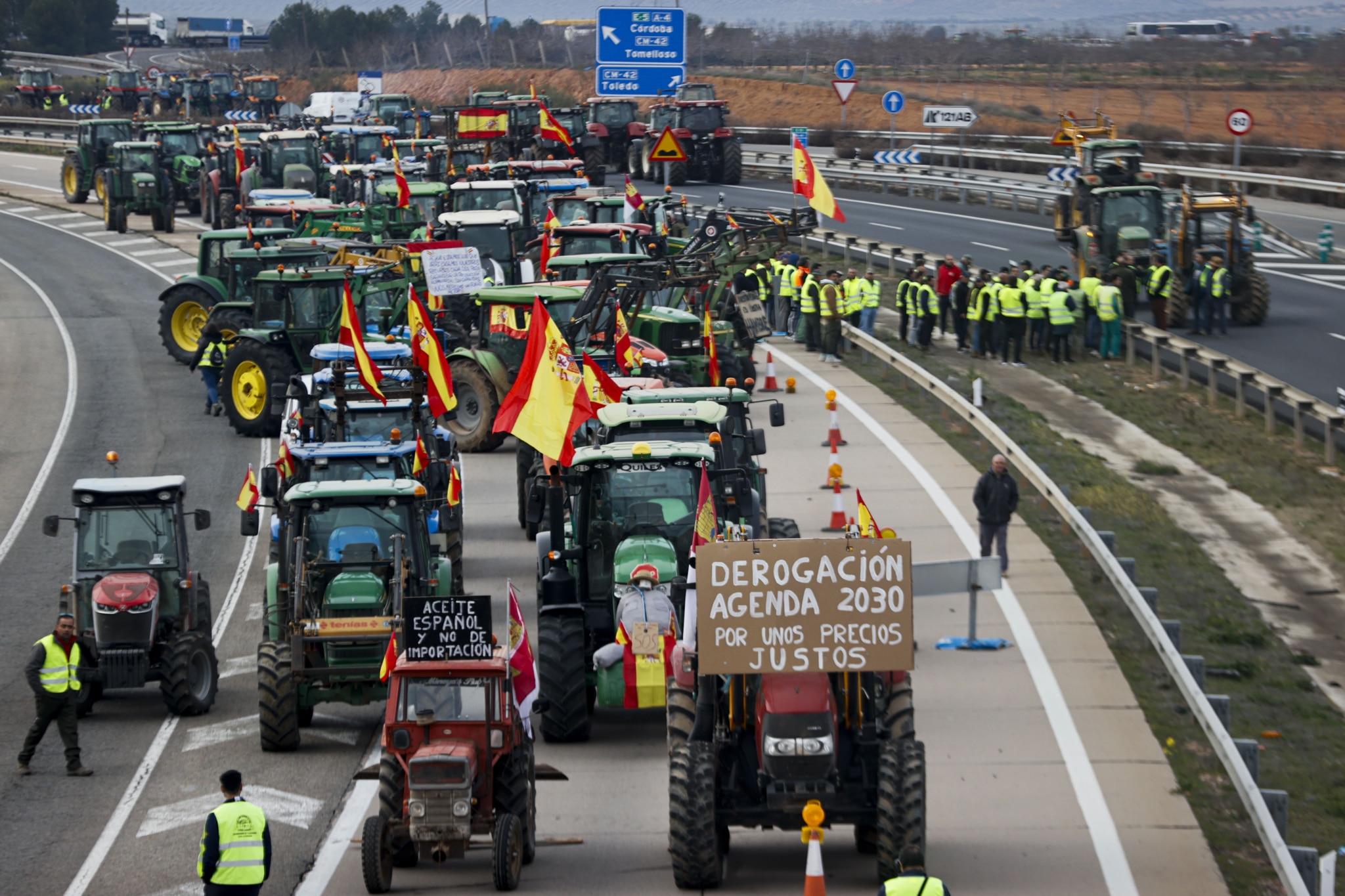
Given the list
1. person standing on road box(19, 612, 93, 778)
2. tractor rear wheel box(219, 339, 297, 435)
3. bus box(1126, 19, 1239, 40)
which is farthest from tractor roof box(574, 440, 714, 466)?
bus box(1126, 19, 1239, 40)

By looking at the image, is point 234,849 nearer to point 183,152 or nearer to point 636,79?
point 636,79

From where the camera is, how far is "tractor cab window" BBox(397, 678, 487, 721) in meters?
11.9

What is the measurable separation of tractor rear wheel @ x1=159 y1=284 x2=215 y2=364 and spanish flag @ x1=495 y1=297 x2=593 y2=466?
51.7 feet

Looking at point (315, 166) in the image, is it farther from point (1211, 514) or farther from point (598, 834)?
point (598, 834)

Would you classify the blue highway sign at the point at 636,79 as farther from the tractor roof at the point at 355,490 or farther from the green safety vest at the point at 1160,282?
the tractor roof at the point at 355,490

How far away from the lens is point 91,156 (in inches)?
2109

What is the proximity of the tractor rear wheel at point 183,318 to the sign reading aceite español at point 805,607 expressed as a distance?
74.5 ft

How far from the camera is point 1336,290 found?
38094 mm

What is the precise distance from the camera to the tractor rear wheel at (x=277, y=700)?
48.8ft

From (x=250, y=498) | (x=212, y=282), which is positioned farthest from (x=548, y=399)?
(x=212, y=282)

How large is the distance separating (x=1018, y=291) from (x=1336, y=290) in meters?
10.4

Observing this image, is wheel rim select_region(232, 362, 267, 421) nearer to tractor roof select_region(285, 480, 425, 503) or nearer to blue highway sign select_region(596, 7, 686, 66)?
tractor roof select_region(285, 480, 425, 503)

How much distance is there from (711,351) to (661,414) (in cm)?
864

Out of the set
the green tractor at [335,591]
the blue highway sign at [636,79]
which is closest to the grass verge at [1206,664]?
the green tractor at [335,591]
